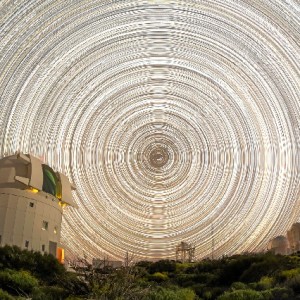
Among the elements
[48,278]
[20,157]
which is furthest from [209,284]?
[20,157]

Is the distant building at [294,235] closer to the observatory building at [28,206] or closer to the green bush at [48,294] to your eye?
the observatory building at [28,206]

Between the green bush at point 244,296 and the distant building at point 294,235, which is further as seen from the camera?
the distant building at point 294,235

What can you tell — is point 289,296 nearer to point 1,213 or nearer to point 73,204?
point 1,213

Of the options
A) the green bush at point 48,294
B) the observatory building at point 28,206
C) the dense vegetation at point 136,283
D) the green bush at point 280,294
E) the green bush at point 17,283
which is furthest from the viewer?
the observatory building at point 28,206

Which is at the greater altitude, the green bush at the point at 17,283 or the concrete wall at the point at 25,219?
the concrete wall at the point at 25,219

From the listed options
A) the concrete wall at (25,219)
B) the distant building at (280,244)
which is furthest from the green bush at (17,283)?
the distant building at (280,244)

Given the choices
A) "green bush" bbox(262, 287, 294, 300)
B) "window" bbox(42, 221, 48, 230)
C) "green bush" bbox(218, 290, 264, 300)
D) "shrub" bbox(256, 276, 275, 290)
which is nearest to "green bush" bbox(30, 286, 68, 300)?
"green bush" bbox(218, 290, 264, 300)

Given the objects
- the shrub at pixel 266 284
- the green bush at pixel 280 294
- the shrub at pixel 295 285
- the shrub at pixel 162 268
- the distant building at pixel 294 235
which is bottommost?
the green bush at pixel 280 294

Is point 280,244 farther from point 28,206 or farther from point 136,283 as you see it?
point 136,283

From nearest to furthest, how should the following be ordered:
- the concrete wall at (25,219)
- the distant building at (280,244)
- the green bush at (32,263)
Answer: the green bush at (32,263) → the concrete wall at (25,219) → the distant building at (280,244)

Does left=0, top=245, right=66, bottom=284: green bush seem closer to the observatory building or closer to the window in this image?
the observatory building
